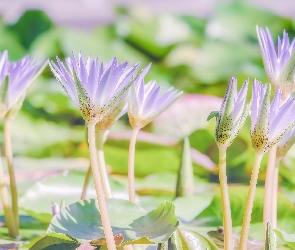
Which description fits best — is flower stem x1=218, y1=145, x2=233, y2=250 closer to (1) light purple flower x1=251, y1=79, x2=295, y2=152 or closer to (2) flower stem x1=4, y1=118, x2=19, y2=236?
(1) light purple flower x1=251, y1=79, x2=295, y2=152

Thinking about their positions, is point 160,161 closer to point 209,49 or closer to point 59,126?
point 59,126

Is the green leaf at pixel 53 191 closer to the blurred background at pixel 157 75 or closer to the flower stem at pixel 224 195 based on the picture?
the blurred background at pixel 157 75

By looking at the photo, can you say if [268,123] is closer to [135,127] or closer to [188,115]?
[135,127]

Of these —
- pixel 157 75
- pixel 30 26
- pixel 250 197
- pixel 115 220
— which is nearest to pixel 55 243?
pixel 115 220

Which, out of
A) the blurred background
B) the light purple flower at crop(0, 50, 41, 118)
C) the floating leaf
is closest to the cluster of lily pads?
the light purple flower at crop(0, 50, 41, 118)

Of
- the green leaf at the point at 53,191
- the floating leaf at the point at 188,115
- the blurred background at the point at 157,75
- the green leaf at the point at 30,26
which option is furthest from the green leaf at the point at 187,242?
the green leaf at the point at 30,26
